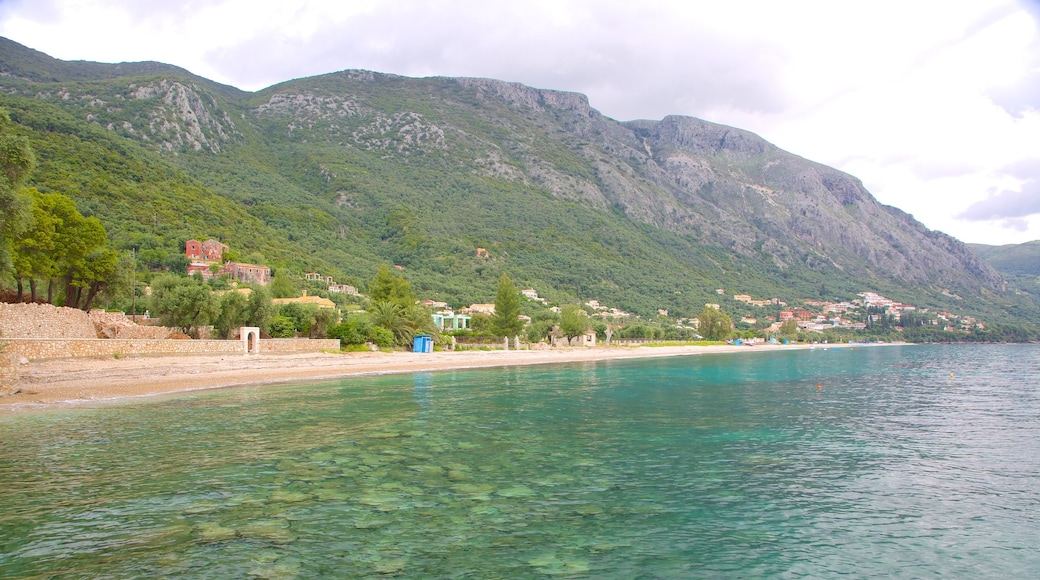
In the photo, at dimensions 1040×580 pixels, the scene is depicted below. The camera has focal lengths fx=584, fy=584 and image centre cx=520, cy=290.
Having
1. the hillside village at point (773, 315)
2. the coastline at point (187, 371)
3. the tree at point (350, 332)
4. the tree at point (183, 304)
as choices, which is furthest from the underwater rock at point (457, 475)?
the hillside village at point (773, 315)

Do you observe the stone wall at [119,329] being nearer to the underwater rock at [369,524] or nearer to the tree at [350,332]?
the tree at [350,332]

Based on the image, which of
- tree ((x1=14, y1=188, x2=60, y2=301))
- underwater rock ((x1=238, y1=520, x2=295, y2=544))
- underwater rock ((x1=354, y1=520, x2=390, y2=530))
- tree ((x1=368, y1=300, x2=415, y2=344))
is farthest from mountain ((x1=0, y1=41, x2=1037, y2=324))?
underwater rock ((x1=354, y1=520, x2=390, y2=530))

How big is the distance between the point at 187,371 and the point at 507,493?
93.7 ft

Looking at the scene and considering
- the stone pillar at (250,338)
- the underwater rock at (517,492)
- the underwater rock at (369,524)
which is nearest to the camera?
the underwater rock at (369,524)

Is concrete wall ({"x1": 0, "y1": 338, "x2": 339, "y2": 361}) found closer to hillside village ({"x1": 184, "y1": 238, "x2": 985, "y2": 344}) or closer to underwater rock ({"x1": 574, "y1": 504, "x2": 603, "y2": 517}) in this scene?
underwater rock ({"x1": 574, "y1": 504, "x2": 603, "y2": 517})

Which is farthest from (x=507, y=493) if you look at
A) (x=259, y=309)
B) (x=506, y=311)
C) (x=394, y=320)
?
(x=506, y=311)

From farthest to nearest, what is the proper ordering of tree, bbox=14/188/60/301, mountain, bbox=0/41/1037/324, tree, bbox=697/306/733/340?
tree, bbox=697/306/733/340
mountain, bbox=0/41/1037/324
tree, bbox=14/188/60/301

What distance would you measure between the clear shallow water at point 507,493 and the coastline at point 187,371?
361cm

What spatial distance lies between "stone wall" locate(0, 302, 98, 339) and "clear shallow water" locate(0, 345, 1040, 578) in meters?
11.8

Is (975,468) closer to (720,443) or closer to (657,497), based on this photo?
(720,443)

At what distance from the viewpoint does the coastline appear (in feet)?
81.3

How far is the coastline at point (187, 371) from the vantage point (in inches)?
976

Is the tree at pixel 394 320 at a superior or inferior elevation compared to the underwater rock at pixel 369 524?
superior

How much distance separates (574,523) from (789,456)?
345 inches
